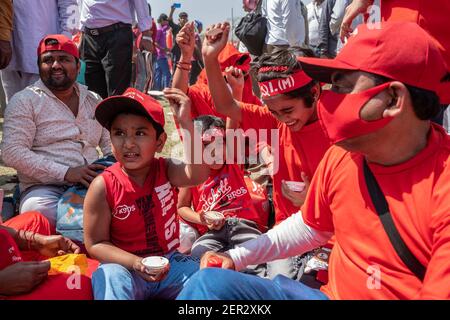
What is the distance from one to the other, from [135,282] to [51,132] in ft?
5.51

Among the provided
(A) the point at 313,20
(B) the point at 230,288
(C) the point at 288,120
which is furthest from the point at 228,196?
(A) the point at 313,20

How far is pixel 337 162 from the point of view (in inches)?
74.7

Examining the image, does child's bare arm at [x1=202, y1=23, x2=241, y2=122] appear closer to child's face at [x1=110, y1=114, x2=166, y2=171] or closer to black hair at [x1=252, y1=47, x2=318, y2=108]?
black hair at [x1=252, y1=47, x2=318, y2=108]

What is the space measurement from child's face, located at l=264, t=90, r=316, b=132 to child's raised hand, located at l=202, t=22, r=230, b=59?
1.47 ft

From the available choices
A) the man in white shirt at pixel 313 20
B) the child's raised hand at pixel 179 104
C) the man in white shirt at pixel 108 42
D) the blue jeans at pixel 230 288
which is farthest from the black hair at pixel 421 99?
the man in white shirt at pixel 313 20

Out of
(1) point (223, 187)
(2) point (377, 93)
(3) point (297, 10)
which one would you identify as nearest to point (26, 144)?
(1) point (223, 187)

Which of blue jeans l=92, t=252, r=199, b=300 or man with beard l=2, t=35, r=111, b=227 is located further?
man with beard l=2, t=35, r=111, b=227

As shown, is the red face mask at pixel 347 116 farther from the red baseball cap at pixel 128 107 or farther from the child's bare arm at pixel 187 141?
the red baseball cap at pixel 128 107

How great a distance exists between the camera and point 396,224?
160cm

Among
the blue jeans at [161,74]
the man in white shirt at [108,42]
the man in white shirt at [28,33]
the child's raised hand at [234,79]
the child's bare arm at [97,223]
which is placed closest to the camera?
the child's bare arm at [97,223]

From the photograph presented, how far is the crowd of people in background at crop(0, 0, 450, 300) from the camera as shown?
162cm

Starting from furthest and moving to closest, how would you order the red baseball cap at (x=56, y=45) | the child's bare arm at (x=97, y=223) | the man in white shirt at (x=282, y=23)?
the man in white shirt at (x=282, y=23), the red baseball cap at (x=56, y=45), the child's bare arm at (x=97, y=223)

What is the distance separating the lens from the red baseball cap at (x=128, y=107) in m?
2.56

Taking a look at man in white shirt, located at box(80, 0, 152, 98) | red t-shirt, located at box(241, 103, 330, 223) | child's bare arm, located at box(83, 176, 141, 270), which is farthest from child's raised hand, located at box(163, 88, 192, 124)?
man in white shirt, located at box(80, 0, 152, 98)
